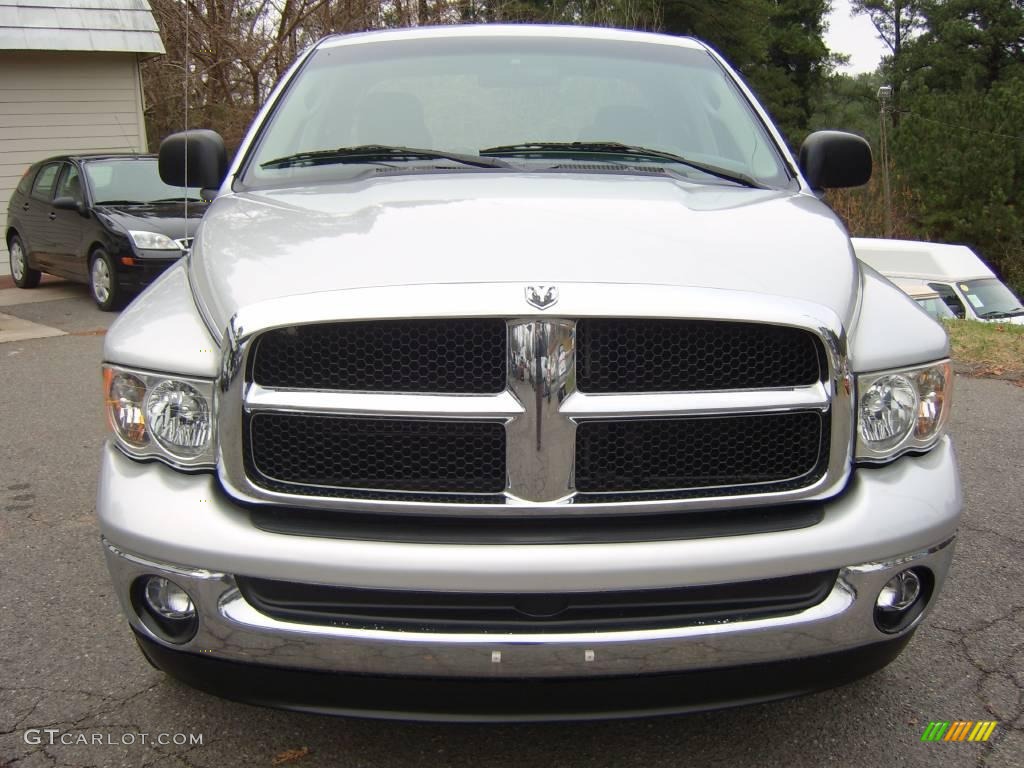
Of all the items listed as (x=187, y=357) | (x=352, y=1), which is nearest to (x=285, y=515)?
(x=187, y=357)

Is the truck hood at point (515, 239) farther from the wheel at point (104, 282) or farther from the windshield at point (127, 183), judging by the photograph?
the windshield at point (127, 183)

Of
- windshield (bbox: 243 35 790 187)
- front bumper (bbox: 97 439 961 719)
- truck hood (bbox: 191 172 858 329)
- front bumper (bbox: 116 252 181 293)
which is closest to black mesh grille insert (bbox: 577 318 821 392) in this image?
truck hood (bbox: 191 172 858 329)

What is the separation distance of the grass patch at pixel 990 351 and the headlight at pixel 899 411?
16.5ft

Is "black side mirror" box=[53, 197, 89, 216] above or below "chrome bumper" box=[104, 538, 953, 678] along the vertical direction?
below

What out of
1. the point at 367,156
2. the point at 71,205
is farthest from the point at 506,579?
the point at 71,205

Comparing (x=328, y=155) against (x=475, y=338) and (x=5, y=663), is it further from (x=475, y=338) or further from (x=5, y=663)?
(x=5, y=663)

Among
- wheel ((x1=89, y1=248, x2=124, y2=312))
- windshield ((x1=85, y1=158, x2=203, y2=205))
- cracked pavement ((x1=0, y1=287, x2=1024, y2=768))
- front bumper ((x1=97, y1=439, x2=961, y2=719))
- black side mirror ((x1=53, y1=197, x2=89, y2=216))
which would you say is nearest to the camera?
front bumper ((x1=97, y1=439, x2=961, y2=719))

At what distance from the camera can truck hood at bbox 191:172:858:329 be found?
234cm

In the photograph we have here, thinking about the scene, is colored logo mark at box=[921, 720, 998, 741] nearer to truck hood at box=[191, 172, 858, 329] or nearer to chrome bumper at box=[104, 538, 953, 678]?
chrome bumper at box=[104, 538, 953, 678]

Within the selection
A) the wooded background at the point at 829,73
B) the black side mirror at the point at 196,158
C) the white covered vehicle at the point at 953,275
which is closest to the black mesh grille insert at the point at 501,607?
the black side mirror at the point at 196,158

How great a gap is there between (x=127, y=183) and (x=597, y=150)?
33.0ft

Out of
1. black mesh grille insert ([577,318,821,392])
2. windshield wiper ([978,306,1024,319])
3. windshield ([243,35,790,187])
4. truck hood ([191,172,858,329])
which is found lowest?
windshield wiper ([978,306,1024,319])

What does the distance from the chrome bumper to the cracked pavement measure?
27 cm

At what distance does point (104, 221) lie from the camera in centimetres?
1152
